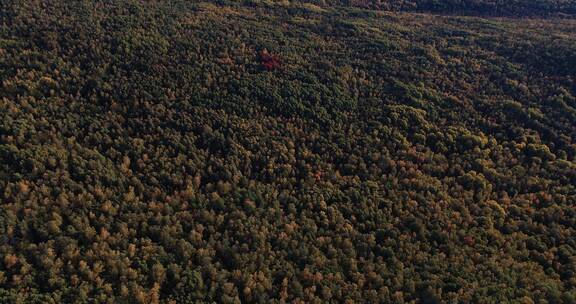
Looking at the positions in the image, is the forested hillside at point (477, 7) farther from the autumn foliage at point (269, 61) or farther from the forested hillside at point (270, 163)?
the autumn foliage at point (269, 61)

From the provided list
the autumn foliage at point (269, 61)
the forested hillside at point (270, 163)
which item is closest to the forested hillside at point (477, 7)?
the forested hillside at point (270, 163)

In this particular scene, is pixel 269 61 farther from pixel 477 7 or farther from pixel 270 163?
pixel 477 7

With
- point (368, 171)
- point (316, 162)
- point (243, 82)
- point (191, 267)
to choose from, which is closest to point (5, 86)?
point (243, 82)

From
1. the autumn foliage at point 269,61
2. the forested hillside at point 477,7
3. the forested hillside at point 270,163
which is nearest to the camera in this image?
the forested hillside at point 270,163

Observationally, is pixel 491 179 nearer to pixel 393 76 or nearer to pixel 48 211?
pixel 393 76

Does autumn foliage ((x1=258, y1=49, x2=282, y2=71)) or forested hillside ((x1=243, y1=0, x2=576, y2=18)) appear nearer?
autumn foliage ((x1=258, y1=49, x2=282, y2=71))

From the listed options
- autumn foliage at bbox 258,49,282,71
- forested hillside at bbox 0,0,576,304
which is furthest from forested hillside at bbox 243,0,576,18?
autumn foliage at bbox 258,49,282,71

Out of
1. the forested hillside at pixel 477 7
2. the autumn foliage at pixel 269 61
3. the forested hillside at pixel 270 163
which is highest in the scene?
the forested hillside at pixel 477 7

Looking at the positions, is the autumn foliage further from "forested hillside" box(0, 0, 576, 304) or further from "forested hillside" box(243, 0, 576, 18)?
"forested hillside" box(243, 0, 576, 18)
